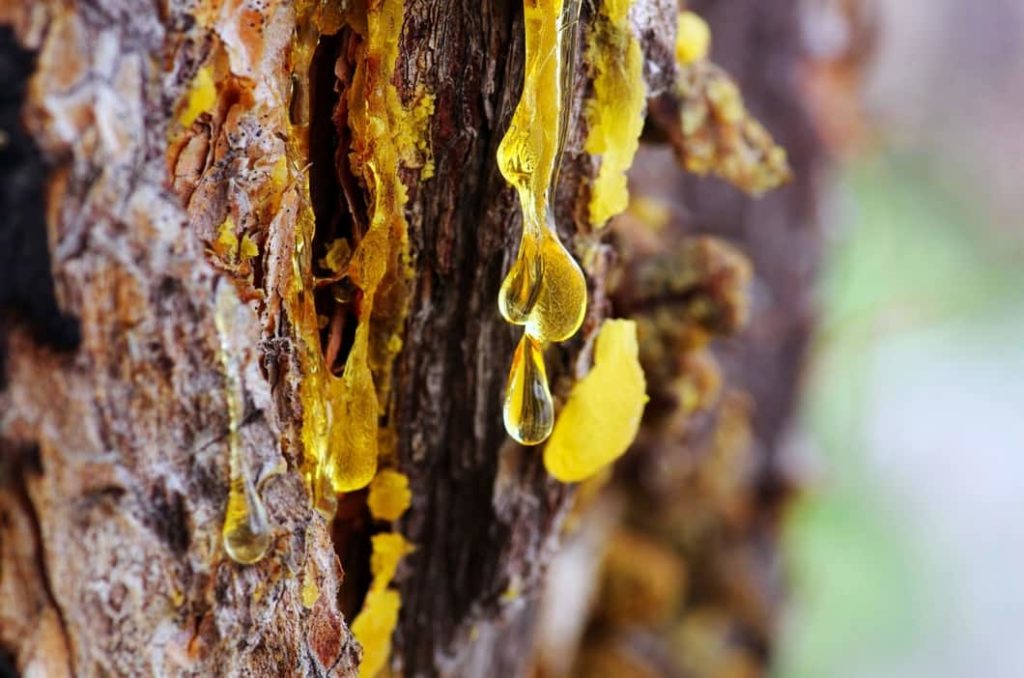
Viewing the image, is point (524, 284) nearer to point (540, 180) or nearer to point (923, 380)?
point (540, 180)

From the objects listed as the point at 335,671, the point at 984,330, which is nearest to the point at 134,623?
the point at 335,671

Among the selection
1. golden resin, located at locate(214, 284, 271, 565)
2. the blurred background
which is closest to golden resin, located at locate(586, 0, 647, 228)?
golden resin, located at locate(214, 284, 271, 565)

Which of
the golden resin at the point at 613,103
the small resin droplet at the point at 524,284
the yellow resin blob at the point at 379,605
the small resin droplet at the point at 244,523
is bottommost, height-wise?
the yellow resin blob at the point at 379,605

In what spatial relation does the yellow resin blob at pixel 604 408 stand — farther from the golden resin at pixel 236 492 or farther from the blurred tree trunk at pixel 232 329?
the golden resin at pixel 236 492

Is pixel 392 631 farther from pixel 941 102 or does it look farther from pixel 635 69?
pixel 941 102

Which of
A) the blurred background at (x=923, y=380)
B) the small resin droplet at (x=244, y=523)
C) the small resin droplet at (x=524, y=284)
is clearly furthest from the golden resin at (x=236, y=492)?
the blurred background at (x=923, y=380)

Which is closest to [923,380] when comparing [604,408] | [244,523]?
[604,408]
